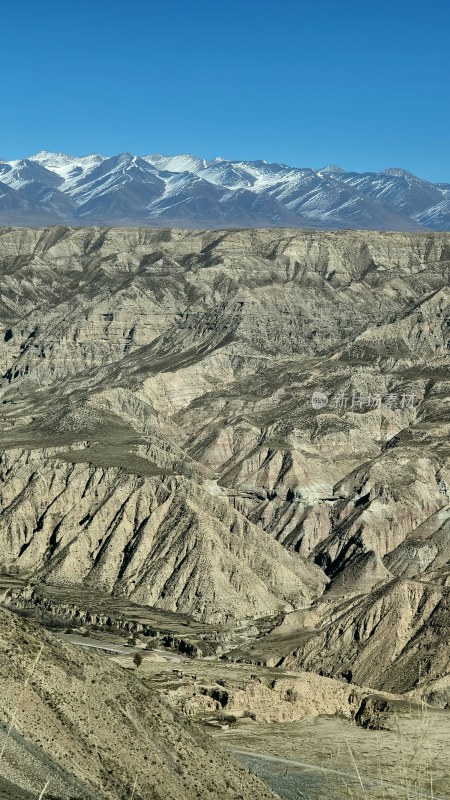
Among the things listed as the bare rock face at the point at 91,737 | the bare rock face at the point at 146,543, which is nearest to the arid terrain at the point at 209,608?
the bare rock face at the point at 91,737

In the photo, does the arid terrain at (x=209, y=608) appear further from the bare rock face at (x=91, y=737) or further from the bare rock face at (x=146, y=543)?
the bare rock face at (x=146, y=543)

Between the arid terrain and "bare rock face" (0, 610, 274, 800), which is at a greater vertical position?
"bare rock face" (0, 610, 274, 800)

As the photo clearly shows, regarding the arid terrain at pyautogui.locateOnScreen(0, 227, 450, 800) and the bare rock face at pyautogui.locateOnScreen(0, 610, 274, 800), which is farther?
the arid terrain at pyautogui.locateOnScreen(0, 227, 450, 800)

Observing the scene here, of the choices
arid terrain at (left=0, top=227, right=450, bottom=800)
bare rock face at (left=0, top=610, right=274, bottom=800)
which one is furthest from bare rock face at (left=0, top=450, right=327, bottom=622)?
bare rock face at (left=0, top=610, right=274, bottom=800)

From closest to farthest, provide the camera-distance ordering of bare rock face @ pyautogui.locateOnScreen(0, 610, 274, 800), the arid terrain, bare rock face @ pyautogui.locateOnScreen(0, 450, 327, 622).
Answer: bare rock face @ pyautogui.locateOnScreen(0, 610, 274, 800)
the arid terrain
bare rock face @ pyautogui.locateOnScreen(0, 450, 327, 622)

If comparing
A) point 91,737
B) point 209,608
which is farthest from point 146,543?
point 91,737

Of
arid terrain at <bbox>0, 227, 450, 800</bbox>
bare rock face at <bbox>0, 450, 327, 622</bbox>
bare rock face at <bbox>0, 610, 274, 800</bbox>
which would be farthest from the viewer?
bare rock face at <bbox>0, 450, 327, 622</bbox>

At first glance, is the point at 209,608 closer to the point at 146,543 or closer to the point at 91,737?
the point at 146,543

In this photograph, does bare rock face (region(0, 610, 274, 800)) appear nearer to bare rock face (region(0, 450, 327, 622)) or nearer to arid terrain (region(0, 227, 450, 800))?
arid terrain (region(0, 227, 450, 800))

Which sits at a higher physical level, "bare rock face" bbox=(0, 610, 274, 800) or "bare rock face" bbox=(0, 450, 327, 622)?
"bare rock face" bbox=(0, 610, 274, 800)
